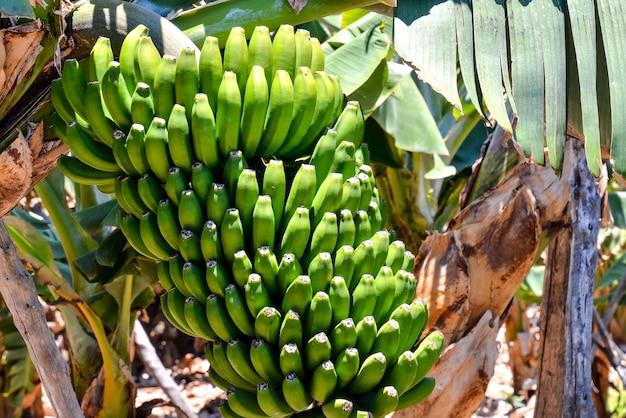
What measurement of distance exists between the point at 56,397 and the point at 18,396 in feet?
6.44

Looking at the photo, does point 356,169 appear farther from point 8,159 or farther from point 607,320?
point 607,320

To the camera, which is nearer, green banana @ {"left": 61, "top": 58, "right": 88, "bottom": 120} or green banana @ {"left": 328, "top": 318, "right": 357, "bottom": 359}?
green banana @ {"left": 328, "top": 318, "right": 357, "bottom": 359}

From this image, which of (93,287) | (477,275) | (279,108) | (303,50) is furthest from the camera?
(93,287)

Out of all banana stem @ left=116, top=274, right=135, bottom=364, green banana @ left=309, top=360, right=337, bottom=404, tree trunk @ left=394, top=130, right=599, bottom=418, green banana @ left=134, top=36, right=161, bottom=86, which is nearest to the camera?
green banana @ left=309, top=360, right=337, bottom=404

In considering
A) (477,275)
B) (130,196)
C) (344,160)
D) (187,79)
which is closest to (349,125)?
(344,160)

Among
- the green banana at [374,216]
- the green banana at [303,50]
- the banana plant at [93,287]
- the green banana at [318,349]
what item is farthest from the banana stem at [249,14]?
the banana plant at [93,287]

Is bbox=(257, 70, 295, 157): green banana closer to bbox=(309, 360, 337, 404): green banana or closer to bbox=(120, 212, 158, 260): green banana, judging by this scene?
bbox=(120, 212, 158, 260): green banana

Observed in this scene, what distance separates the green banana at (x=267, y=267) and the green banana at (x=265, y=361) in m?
0.08

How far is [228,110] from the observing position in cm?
112

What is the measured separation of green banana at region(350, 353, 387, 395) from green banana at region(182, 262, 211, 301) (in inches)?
10.4

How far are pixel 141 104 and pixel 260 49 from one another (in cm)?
21

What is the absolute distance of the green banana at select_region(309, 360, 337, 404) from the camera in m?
1.04

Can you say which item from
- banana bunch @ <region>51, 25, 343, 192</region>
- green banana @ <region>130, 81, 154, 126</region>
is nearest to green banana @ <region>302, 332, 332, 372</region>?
banana bunch @ <region>51, 25, 343, 192</region>

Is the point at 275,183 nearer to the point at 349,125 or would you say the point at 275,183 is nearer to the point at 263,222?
the point at 263,222
